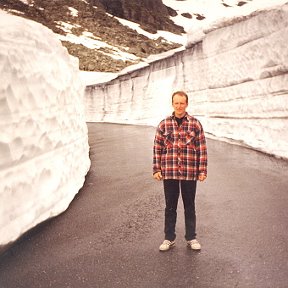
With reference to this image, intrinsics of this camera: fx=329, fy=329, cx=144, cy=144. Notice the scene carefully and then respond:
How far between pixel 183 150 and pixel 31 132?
6.63ft

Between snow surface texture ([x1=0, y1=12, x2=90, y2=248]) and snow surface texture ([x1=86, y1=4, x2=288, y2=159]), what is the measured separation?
15.6 ft

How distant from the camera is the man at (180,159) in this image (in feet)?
10.2

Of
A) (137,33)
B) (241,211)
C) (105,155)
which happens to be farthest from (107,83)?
(137,33)

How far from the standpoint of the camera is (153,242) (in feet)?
11.1

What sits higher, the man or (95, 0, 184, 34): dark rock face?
(95, 0, 184, 34): dark rock face

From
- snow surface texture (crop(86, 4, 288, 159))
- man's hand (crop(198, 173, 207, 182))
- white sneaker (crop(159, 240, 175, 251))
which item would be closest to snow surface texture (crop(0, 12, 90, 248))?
white sneaker (crop(159, 240, 175, 251))

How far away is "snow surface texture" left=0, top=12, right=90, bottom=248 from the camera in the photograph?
3.51m

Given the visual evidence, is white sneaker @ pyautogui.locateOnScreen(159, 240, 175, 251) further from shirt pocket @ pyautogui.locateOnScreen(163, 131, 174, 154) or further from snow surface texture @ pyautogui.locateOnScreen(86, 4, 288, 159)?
snow surface texture @ pyautogui.locateOnScreen(86, 4, 288, 159)

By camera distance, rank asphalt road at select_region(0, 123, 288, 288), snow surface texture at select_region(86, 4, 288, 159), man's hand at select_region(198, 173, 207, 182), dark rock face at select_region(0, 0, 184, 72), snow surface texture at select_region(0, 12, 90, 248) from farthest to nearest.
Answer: dark rock face at select_region(0, 0, 184, 72) < snow surface texture at select_region(86, 4, 288, 159) < snow surface texture at select_region(0, 12, 90, 248) < man's hand at select_region(198, 173, 207, 182) < asphalt road at select_region(0, 123, 288, 288)

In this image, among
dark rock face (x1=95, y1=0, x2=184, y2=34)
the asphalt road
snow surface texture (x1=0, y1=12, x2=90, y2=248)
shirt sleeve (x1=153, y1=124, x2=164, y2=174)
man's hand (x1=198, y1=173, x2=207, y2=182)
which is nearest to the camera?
the asphalt road

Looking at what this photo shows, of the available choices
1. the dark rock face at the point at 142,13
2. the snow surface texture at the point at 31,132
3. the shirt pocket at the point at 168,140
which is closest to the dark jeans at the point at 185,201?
the shirt pocket at the point at 168,140

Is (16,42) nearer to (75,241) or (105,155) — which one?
(75,241)

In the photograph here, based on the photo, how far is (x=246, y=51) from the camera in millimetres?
9242

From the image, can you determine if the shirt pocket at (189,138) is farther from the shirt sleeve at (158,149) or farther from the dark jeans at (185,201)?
the dark jeans at (185,201)
